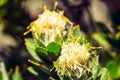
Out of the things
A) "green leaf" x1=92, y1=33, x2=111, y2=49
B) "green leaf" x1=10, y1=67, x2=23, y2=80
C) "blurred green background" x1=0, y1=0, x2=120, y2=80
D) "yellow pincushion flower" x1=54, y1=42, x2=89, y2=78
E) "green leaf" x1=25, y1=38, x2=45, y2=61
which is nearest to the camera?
"yellow pincushion flower" x1=54, y1=42, x2=89, y2=78

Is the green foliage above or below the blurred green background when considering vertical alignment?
below

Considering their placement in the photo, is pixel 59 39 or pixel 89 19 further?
pixel 89 19

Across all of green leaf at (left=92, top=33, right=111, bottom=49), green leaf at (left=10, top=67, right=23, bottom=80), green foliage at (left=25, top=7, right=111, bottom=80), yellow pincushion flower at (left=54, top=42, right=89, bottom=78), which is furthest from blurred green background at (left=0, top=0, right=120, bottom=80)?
yellow pincushion flower at (left=54, top=42, right=89, bottom=78)

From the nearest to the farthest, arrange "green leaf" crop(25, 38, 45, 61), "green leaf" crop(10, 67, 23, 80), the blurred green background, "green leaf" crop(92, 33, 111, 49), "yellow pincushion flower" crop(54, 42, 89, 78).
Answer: "yellow pincushion flower" crop(54, 42, 89, 78)
"green leaf" crop(25, 38, 45, 61)
"green leaf" crop(10, 67, 23, 80)
the blurred green background
"green leaf" crop(92, 33, 111, 49)

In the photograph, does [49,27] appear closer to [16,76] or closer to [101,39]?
[16,76]

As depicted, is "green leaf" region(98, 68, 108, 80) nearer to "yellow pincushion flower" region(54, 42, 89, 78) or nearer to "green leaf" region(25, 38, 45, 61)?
"yellow pincushion flower" region(54, 42, 89, 78)

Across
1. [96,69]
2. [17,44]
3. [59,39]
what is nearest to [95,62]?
[96,69]

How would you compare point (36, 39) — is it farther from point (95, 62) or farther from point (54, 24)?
point (95, 62)
